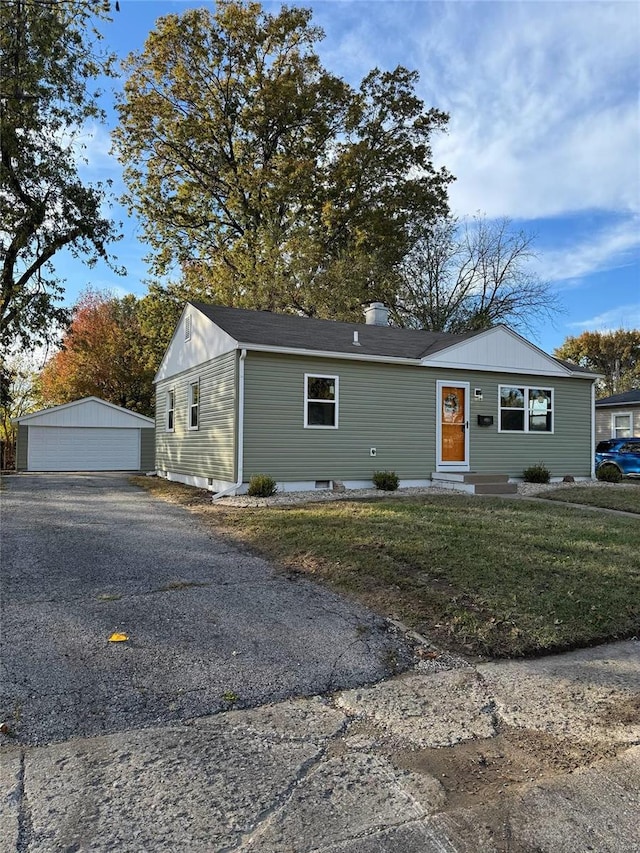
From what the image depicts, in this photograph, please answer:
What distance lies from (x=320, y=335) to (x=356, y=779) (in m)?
11.5

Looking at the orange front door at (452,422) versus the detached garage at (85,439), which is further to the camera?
the detached garage at (85,439)

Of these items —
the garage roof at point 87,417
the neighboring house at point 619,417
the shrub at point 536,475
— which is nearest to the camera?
the shrub at point 536,475

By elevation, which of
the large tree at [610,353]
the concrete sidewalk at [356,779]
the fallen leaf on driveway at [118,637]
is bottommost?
the concrete sidewalk at [356,779]

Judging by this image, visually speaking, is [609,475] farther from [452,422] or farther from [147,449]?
[147,449]

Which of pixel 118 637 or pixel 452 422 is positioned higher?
pixel 452 422

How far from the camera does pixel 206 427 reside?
13.1 m

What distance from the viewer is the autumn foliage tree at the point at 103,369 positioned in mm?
28719

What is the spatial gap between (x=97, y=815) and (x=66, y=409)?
68.2ft

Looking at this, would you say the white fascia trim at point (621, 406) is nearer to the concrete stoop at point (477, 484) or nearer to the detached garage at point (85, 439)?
the concrete stoop at point (477, 484)

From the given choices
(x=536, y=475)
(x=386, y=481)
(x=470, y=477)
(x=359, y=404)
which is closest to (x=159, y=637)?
(x=386, y=481)

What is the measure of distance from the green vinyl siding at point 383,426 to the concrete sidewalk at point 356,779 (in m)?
8.59

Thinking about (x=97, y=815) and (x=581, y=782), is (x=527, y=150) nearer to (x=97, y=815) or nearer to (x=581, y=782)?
(x=581, y=782)

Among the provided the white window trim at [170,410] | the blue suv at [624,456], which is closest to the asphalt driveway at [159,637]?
the white window trim at [170,410]

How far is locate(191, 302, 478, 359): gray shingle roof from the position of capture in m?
11.8
